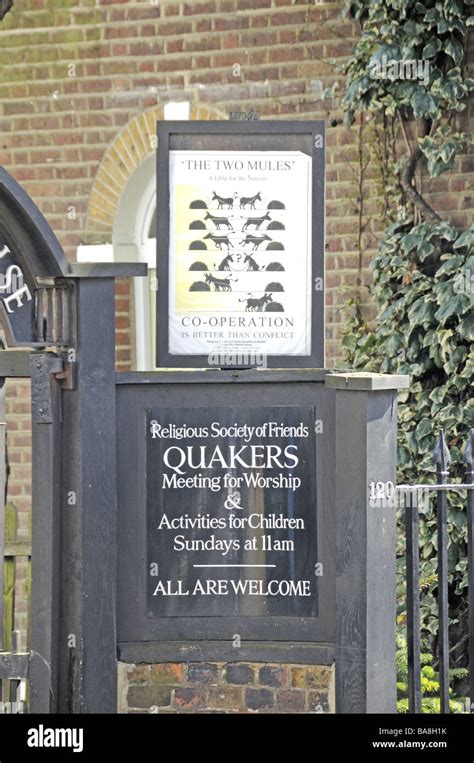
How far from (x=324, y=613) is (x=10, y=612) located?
6.02 ft

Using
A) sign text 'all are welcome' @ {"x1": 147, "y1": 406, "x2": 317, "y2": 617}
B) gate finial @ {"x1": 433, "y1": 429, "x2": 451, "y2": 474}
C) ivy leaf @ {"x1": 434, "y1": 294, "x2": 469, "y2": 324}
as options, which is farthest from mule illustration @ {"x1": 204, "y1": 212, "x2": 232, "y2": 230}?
ivy leaf @ {"x1": 434, "y1": 294, "x2": 469, "y2": 324}

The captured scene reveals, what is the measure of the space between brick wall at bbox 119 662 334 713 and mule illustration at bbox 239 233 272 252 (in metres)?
1.40

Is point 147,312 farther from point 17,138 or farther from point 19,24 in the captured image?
point 19,24

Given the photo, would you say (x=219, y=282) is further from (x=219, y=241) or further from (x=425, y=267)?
(x=425, y=267)

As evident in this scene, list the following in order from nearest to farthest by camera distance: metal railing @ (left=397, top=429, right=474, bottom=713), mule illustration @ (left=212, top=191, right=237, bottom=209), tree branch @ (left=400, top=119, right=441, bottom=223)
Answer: metal railing @ (left=397, top=429, right=474, bottom=713)
mule illustration @ (left=212, top=191, right=237, bottom=209)
tree branch @ (left=400, top=119, right=441, bottom=223)

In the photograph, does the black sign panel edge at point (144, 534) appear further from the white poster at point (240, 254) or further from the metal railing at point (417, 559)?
the metal railing at point (417, 559)

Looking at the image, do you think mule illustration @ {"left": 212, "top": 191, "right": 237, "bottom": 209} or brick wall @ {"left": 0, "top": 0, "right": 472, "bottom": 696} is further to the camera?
brick wall @ {"left": 0, "top": 0, "right": 472, "bottom": 696}

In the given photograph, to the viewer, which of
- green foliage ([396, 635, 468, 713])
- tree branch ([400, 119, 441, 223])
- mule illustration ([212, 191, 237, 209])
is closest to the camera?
mule illustration ([212, 191, 237, 209])

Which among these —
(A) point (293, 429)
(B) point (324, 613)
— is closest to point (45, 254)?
(A) point (293, 429)

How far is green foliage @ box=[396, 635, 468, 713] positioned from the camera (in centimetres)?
547

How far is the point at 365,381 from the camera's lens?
3727 millimetres

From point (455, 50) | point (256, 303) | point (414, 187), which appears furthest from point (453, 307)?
point (256, 303)

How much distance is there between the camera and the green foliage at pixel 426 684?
5.47 meters

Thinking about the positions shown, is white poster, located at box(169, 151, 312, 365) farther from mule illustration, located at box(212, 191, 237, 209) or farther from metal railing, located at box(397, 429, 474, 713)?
metal railing, located at box(397, 429, 474, 713)
